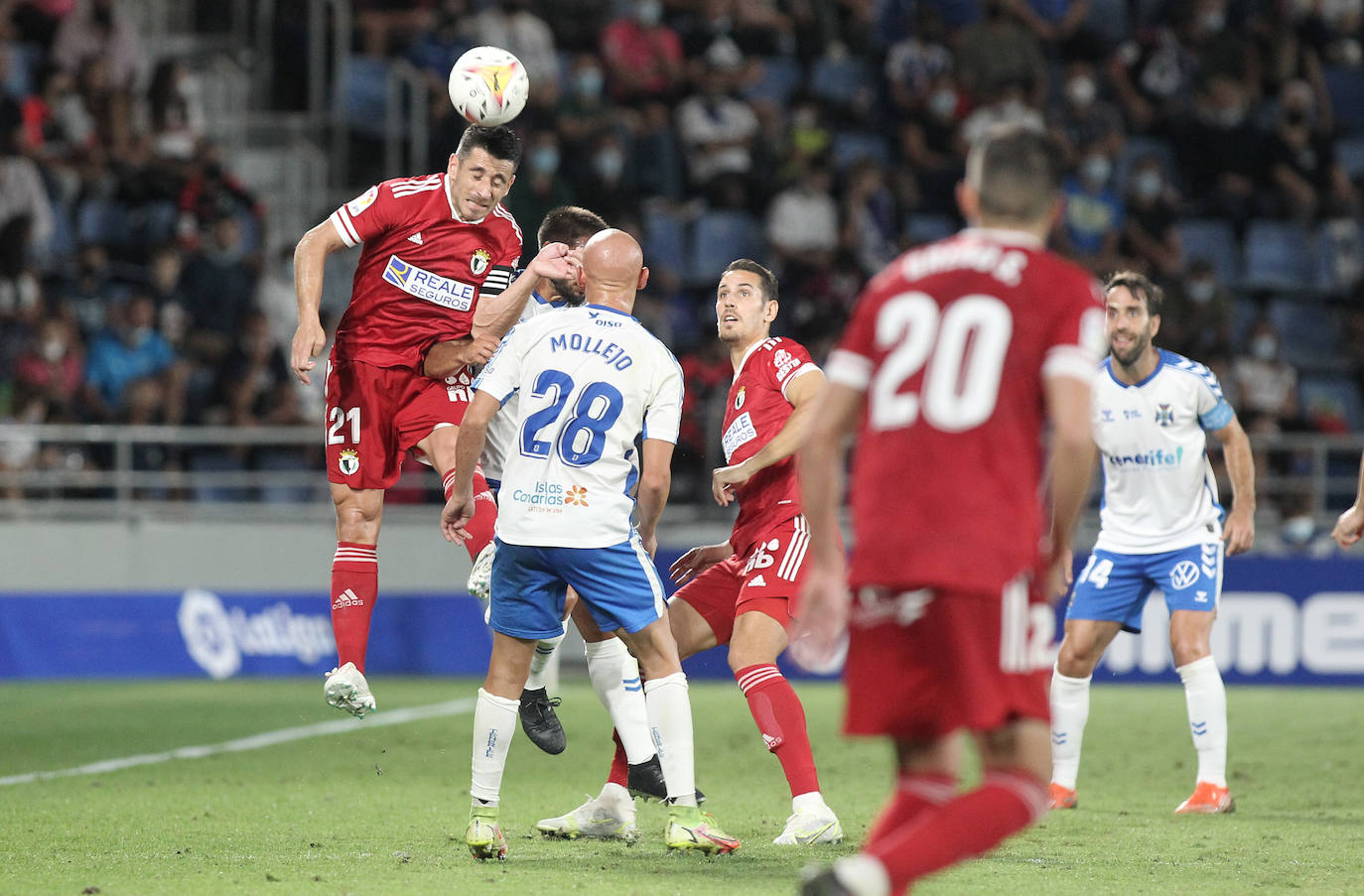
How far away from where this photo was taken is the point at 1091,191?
19.0 meters

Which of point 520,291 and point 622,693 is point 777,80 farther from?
point 622,693

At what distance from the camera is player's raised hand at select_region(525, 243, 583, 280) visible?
23.4 ft

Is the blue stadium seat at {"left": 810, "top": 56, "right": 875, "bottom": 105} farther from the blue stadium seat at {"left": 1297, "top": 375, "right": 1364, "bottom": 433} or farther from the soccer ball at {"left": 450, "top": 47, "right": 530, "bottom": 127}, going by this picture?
the soccer ball at {"left": 450, "top": 47, "right": 530, "bottom": 127}

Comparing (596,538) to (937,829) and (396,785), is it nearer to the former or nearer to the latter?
(937,829)

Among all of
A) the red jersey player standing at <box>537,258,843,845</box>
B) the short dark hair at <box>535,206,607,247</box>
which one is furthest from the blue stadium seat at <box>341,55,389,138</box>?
the red jersey player standing at <box>537,258,843,845</box>

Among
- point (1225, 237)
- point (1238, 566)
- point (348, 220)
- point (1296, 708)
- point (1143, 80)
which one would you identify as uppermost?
point (1143, 80)

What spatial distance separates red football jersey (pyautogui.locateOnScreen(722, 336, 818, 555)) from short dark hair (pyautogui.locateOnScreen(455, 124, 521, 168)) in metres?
1.51

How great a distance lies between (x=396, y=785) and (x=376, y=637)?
7036mm

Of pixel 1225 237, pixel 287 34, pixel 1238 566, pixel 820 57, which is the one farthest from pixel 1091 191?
pixel 287 34

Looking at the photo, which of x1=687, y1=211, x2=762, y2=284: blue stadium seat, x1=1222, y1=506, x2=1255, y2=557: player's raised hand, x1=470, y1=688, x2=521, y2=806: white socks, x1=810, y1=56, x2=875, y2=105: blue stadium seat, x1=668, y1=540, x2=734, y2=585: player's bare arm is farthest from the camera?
x1=810, y1=56, x2=875, y2=105: blue stadium seat

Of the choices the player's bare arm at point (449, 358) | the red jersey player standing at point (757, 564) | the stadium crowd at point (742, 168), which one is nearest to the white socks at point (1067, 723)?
the red jersey player standing at point (757, 564)

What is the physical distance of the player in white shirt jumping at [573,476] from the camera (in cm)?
633

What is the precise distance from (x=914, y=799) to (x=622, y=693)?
2.92m

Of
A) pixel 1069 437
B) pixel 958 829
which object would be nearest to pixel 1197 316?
pixel 1069 437
